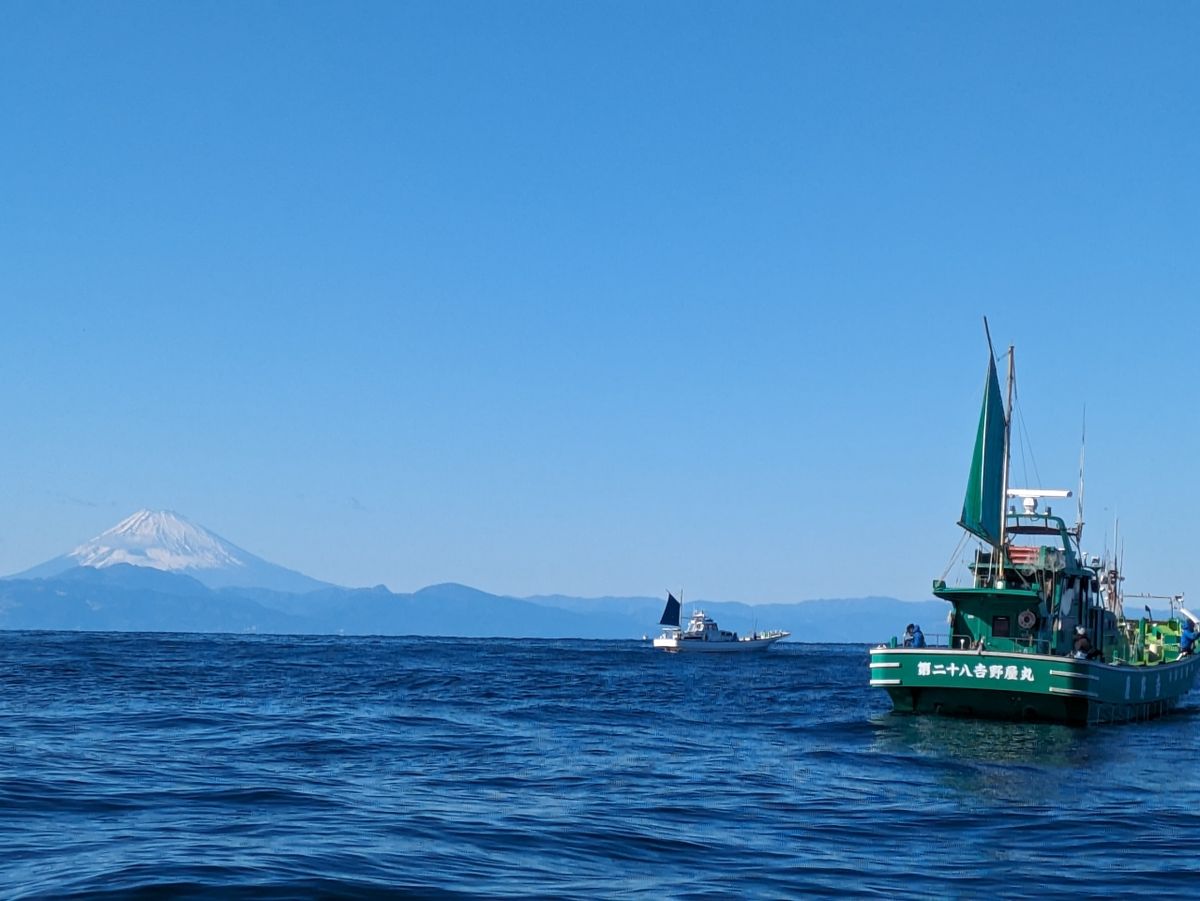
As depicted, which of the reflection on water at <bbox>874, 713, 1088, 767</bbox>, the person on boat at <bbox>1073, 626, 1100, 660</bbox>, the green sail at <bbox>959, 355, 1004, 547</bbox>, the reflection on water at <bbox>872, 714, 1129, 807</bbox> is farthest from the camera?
the green sail at <bbox>959, 355, 1004, 547</bbox>

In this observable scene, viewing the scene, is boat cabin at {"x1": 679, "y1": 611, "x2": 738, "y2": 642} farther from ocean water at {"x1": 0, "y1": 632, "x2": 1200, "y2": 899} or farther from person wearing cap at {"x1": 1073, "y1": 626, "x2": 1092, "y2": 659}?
person wearing cap at {"x1": 1073, "y1": 626, "x2": 1092, "y2": 659}

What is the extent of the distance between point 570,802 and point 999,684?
24981mm

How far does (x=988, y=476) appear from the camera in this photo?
178 feet

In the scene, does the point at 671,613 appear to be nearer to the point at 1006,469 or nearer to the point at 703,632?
the point at 703,632

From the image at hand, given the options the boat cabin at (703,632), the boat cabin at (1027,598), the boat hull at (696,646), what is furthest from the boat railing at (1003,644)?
the boat cabin at (703,632)

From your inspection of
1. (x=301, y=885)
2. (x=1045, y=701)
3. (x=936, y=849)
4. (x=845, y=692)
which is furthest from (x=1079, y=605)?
(x=301, y=885)

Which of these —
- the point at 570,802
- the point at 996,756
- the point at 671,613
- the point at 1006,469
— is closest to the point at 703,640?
the point at 671,613

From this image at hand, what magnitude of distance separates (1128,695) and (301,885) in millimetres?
42376

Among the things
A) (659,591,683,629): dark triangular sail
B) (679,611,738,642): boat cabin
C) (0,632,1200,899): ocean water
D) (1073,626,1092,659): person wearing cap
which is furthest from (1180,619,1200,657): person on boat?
(659,591,683,629): dark triangular sail

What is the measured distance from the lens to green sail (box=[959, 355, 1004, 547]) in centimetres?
5331

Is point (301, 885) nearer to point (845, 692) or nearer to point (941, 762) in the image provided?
point (941, 762)

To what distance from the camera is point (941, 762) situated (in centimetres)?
3459

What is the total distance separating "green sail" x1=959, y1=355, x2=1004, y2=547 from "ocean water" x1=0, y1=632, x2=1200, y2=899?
8565mm

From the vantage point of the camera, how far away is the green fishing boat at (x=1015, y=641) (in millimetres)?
46250
